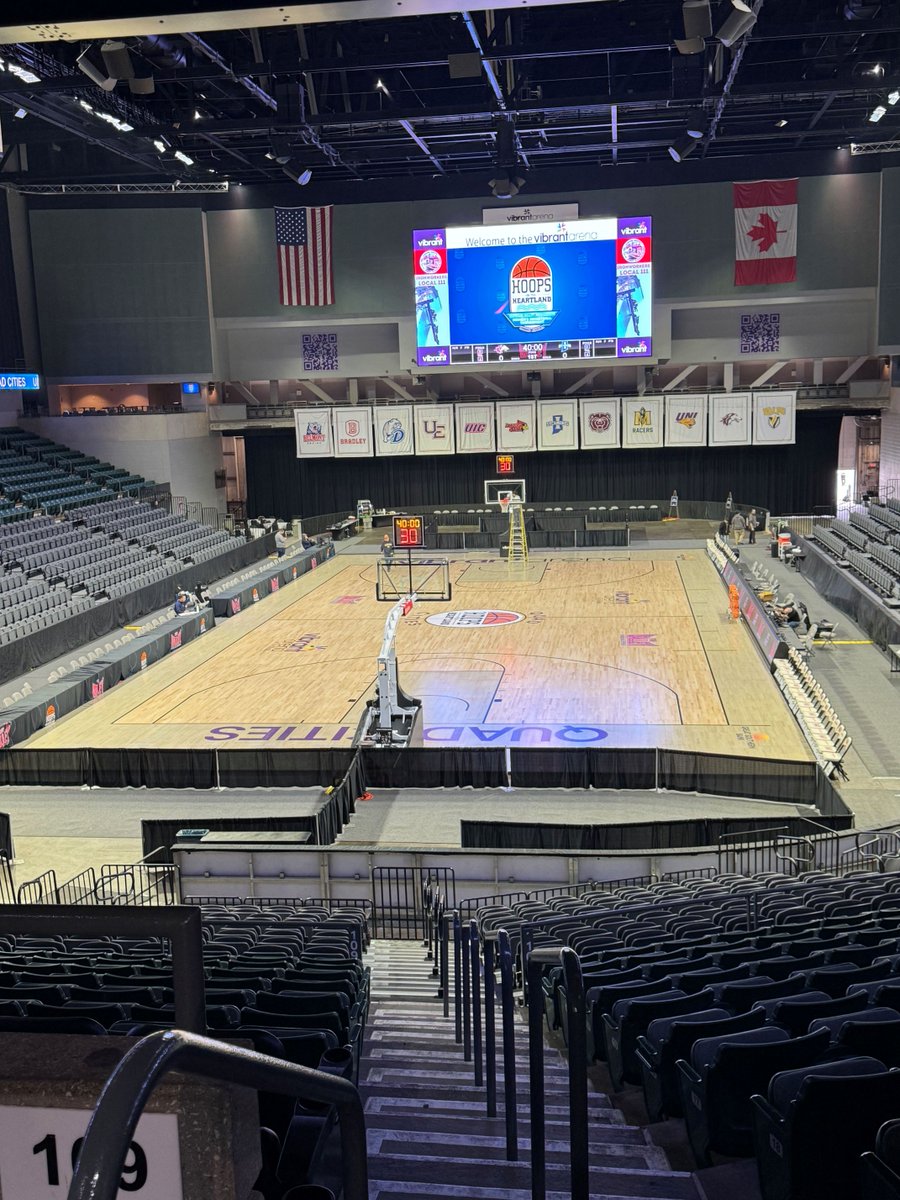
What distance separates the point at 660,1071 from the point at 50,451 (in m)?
45.8

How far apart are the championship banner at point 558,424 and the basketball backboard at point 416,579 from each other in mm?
8419

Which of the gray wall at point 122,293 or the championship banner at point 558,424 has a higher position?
the gray wall at point 122,293

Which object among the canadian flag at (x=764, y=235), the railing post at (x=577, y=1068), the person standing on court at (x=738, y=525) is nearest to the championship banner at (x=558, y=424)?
the person standing on court at (x=738, y=525)

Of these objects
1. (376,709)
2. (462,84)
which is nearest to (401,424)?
(462,84)

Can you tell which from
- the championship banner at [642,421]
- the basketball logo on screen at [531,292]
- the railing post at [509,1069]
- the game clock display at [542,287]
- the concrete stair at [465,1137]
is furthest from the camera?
the championship banner at [642,421]

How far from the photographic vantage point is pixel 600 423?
49.2m

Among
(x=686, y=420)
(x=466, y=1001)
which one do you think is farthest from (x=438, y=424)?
(x=466, y=1001)

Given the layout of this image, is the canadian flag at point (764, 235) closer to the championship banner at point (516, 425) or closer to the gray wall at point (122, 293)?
the championship banner at point (516, 425)

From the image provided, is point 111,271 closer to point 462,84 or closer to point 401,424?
point 401,424

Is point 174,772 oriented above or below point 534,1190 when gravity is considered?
below

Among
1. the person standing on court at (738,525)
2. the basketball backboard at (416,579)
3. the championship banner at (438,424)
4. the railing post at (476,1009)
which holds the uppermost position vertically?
the championship banner at (438,424)

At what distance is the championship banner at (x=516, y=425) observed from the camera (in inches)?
1955

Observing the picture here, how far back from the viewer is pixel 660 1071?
4.61 meters

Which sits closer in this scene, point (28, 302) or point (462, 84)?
point (462, 84)
